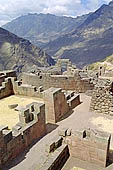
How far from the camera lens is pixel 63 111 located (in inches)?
569

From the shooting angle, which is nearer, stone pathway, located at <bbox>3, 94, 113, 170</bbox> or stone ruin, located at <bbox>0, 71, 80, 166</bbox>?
stone pathway, located at <bbox>3, 94, 113, 170</bbox>

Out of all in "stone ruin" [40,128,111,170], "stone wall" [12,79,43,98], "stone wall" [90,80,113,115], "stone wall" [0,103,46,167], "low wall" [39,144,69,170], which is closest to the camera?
"low wall" [39,144,69,170]

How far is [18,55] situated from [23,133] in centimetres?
10985

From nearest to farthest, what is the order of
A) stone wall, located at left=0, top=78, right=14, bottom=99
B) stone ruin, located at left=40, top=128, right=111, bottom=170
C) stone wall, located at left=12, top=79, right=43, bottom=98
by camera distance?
stone ruin, located at left=40, top=128, right=111, bottom=170 < stone wall, located at left=12, top=79, right=43, bottom=98 < stone wall, located at left=0, top=78, right=14, bottom=99

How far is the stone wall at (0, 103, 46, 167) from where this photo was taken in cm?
981

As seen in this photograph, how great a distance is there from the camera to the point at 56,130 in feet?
41.3

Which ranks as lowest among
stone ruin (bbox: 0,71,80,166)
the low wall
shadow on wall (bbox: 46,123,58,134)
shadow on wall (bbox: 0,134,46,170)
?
shadow on wall (bbox: 0,134,46,170)

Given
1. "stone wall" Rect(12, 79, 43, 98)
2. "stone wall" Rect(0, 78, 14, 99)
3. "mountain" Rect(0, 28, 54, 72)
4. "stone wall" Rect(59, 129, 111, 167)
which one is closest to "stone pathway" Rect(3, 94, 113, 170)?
"stone wall" Rect(59, 129, 111, 167)

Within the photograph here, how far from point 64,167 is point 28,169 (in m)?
1.46

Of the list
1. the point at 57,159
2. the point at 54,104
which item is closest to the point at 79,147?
the point at 57,159

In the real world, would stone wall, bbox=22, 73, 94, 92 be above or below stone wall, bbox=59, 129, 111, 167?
above

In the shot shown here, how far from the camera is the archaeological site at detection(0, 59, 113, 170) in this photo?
31.7 feet

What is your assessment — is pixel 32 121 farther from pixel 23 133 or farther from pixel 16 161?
pixel 16 161

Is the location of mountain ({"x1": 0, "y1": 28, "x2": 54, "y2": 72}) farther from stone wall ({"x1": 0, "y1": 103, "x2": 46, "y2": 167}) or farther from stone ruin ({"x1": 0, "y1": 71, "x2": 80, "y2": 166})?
stone wall ({"x1": 0, "y1": 103, "x2": 46, "y2": 167})
